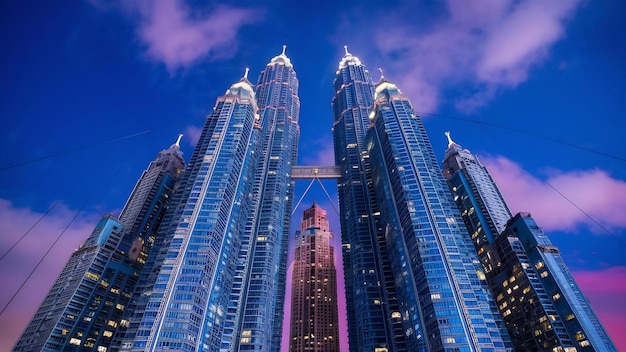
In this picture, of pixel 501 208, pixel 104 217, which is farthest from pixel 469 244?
pixel 104 217

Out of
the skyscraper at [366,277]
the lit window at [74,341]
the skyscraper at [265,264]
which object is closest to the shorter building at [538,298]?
the skyscraper at [366,277]

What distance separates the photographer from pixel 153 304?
10112cm

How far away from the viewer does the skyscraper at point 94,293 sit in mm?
134625

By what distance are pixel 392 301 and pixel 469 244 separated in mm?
34598

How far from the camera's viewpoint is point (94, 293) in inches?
5837

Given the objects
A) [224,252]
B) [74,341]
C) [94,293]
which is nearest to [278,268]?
[224,252]

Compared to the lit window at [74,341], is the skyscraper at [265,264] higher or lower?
higher

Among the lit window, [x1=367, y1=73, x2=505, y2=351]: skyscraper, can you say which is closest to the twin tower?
the lit window

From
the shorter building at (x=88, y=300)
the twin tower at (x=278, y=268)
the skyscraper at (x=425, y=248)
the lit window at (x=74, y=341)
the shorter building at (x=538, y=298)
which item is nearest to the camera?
the skyscraper at (x=425, y=248)

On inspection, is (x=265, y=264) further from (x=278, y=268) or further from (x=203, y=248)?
(x=203, y=248)

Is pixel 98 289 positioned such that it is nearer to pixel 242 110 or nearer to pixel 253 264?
pixel 253 264

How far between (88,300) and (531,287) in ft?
543

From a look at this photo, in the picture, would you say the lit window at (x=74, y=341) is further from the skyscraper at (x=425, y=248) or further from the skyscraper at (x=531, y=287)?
the skyscraper at (x=531, y=287)

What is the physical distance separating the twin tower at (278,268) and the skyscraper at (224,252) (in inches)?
20.0
